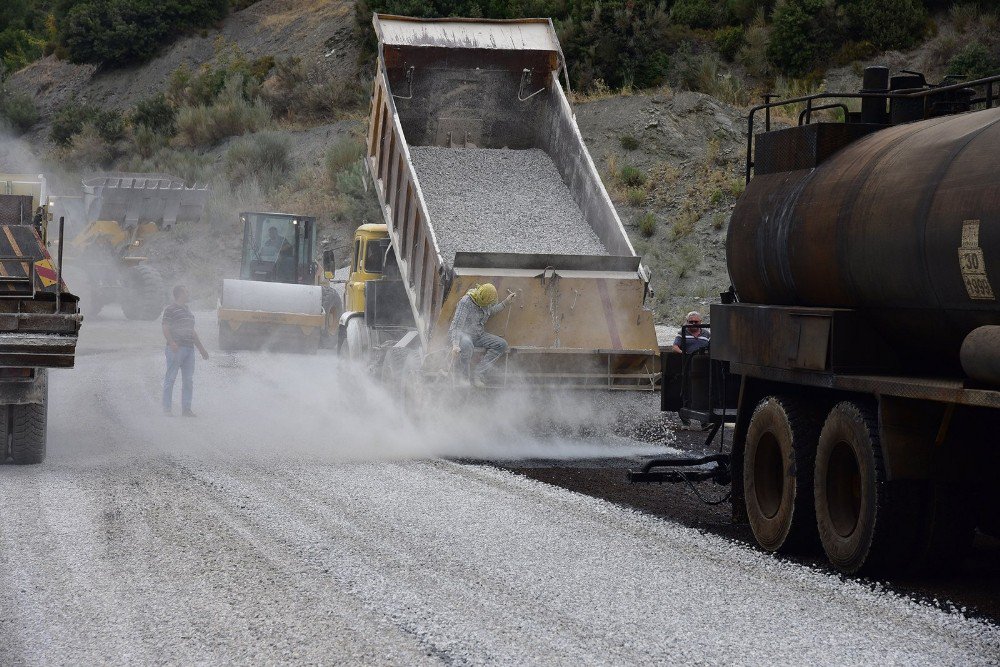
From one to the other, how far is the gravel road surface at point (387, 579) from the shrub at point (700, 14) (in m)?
29.0

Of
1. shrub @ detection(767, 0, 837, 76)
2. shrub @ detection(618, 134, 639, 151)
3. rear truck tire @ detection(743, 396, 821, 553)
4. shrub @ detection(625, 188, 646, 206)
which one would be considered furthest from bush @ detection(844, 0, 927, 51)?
rear truck tire @ detection(743, 396, 821, 553)

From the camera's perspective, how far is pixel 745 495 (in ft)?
28.3

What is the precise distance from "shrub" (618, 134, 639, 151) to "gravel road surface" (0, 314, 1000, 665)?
21.1 m

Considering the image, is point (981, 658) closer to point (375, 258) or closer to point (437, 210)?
point (437, 210)

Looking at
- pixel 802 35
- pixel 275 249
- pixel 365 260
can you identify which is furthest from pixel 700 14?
pixel 365 260

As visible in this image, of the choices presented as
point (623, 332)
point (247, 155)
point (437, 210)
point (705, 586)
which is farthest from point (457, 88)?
point (247, 155)

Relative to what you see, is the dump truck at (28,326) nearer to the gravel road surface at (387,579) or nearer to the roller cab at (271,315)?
the gravel road surface at (387,579)

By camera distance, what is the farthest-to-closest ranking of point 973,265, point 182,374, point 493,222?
point 182,374 < point 493,222 < point 973,265

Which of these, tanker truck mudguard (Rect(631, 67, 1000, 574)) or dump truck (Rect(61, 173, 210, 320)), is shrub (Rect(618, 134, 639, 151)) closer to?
dump truck (Rect(61, 173, 210, 320))

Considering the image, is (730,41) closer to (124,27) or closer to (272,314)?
(272,314)

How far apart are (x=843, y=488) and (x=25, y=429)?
712cm

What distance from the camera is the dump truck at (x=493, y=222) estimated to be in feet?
42.5

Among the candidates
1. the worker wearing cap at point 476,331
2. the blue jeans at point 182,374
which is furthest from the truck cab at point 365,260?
the worker wearing cap at point 476,331

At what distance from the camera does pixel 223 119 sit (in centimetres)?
4838
